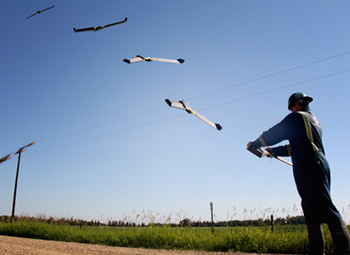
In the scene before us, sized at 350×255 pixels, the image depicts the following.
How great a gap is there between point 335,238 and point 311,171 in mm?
755

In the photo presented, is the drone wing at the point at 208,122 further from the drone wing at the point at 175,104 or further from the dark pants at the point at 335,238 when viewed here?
the dark pants at the point at 335,238

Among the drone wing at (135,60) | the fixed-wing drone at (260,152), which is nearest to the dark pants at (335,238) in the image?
the fixed-wing drone at (260,152)

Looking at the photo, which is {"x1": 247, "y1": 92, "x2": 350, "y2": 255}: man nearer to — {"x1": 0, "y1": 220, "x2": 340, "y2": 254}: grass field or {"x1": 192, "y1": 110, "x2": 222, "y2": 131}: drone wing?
{"x1": 192, "y1": 110, "x2": 222, "y2": 131}: drone wing

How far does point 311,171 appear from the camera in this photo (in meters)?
3.36

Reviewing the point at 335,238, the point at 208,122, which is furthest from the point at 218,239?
the point at 335,238

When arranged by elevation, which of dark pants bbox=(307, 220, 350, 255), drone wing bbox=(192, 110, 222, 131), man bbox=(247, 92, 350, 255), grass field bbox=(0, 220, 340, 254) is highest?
drone wing bbox=(192, 110, 222, 131)

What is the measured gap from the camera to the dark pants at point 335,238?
Result: 312cm

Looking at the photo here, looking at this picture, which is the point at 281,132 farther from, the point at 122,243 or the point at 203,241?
the point at 122,243

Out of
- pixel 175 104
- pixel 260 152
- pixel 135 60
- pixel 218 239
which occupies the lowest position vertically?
pixel 218 239

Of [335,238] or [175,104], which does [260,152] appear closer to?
[335,238]

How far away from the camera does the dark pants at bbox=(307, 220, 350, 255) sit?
312cm

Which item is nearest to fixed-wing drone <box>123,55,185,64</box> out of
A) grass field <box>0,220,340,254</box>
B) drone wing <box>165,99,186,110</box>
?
drone wing <box>165,99,186,110</box>

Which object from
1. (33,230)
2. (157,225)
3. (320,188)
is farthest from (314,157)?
(33,230)

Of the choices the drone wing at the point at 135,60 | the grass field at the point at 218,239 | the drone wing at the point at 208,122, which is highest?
the drone wing at the point at 135,60
